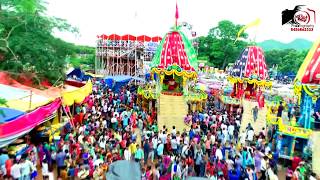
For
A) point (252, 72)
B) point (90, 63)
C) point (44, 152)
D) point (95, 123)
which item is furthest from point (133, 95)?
point (90, 63)

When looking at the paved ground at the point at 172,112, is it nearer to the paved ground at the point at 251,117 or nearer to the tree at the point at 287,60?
the paved ground at the point at 251,117

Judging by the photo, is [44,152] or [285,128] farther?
[285,128]

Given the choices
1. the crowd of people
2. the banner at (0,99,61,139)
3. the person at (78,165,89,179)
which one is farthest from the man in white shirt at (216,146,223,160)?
the banner at (0,99,61,139)

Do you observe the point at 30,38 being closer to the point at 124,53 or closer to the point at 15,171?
the point at 15,171

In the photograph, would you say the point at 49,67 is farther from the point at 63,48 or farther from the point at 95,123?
the point at 95,123

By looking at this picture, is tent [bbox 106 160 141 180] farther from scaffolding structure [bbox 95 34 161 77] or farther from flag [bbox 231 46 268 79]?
scaffolding structure [bbox 95 34 161 77]

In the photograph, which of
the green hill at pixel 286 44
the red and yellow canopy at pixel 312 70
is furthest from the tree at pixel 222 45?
the green hill at pixel 286 44

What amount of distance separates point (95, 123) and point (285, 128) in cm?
705

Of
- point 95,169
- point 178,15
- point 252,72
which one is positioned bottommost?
point 95,169

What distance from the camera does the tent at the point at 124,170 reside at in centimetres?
740

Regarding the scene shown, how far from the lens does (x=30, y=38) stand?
50.9 feet

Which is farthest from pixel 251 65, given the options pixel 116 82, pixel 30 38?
pixel 30 38

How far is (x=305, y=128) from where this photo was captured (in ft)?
43.5

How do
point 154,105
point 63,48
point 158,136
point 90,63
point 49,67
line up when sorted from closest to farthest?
point 158,136 < point 49,67 < point 63,48 < point 154,105 < point 90,63
